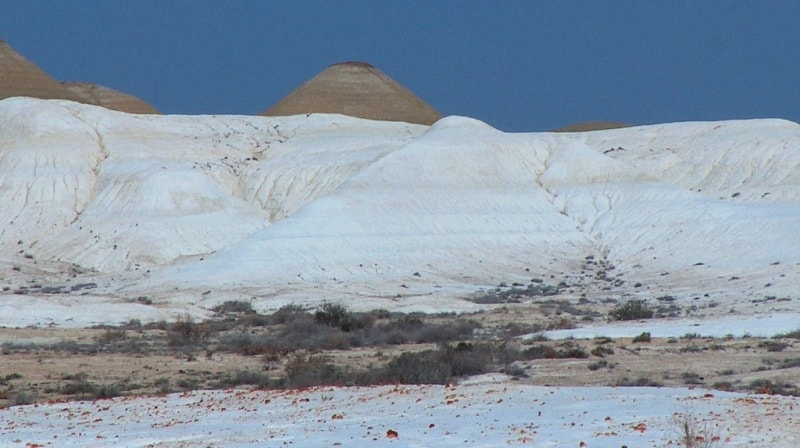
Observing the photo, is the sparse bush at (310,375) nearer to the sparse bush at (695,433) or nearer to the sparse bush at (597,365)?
the sparse bush at (597,365)

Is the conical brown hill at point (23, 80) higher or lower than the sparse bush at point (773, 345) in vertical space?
higher

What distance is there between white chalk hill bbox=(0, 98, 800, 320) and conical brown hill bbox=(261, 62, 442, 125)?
541 inches

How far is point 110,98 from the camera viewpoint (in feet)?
325

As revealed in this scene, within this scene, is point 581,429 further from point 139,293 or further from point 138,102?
point 138,102

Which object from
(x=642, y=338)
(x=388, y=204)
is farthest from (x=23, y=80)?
(x=642, y=338)

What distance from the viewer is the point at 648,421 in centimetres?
1311

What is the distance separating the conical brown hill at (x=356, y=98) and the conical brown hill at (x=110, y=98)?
1188 cm

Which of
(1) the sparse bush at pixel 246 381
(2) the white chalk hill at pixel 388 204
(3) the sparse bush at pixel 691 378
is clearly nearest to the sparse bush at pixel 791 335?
(3) the sparse bush at pixel 691 378

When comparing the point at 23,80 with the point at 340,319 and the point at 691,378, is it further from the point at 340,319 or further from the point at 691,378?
the point at 691,378

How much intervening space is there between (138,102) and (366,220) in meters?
48.5

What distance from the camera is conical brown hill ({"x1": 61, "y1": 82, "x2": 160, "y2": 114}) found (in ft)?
317

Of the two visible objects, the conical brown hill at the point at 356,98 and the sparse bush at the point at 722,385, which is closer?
the sparse bush at the point at 722,385

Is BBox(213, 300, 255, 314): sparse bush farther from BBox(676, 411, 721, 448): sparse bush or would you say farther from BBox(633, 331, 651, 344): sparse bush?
BBox(676, 411, 721, 448): sparse bush

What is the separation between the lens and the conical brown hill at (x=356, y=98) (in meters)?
88.4
